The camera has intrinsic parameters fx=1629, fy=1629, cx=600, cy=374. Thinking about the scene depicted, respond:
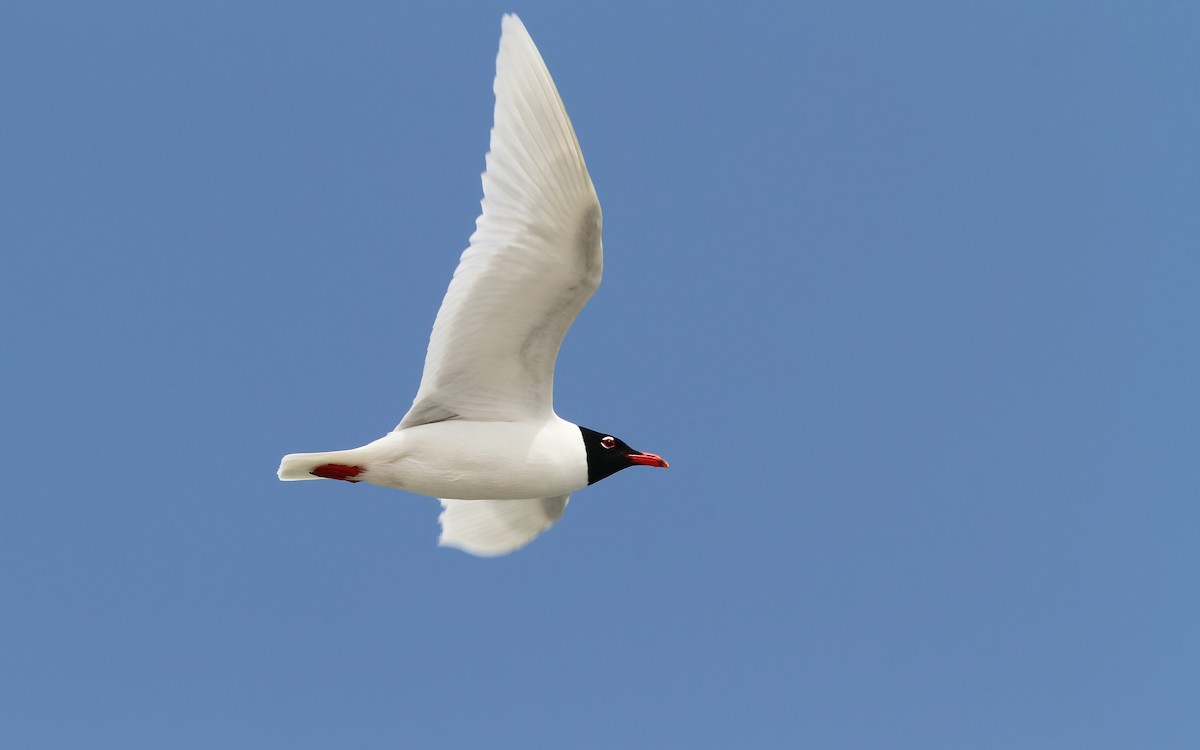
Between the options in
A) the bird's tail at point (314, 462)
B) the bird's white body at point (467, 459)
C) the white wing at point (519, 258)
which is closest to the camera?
the white wing at point (519, 258)

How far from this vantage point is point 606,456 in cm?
1379

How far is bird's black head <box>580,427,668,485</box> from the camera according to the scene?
13.7 metres

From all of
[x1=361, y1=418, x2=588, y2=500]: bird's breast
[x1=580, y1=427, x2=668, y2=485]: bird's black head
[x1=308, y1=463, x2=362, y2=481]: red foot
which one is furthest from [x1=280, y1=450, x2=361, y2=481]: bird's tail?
[x1=580, y1=427, x2=668, y2=485]: bird's black head

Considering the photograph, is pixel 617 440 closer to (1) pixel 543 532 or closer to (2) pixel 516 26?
(1) pixel 543 532

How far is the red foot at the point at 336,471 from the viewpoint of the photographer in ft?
42.8

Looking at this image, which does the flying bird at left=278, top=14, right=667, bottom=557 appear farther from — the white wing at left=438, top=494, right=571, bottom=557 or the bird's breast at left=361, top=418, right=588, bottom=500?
the white wing at left=438, top=494, right=571, bottom=557

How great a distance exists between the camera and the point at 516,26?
11.9 meters

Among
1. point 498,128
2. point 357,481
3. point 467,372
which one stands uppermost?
point 498,128

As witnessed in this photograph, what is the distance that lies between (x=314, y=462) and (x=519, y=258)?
93.8 inches

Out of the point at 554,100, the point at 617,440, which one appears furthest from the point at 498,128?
the point at 617,440

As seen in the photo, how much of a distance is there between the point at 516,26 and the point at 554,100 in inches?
24.2

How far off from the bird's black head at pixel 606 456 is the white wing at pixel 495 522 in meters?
1.12

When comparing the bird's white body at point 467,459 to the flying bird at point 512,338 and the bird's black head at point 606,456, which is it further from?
the bird's black head at point 606,456

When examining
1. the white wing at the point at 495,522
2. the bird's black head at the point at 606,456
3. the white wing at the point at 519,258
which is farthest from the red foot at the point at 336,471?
the white wing at the point at 495,522
